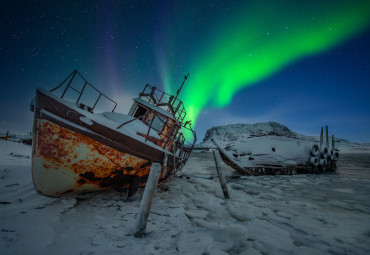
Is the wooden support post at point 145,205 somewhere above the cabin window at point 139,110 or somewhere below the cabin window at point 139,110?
below

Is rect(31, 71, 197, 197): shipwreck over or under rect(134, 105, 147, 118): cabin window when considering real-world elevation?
under

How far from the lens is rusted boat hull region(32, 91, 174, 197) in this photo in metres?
2.77

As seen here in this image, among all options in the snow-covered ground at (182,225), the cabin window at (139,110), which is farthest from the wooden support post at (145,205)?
the cabin window at (139,110)

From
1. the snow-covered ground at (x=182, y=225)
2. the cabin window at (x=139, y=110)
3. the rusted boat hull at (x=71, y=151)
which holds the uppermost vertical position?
the cabin window at (x=139, y=110)

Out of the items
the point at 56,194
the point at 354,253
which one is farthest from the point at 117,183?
the point at 354,253

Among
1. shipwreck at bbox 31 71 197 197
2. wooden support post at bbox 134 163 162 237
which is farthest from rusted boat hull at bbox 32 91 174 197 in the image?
wooden support post at bbox 134 163 162 237

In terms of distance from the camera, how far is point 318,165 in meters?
9.70

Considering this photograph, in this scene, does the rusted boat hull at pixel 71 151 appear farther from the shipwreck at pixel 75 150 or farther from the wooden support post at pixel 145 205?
the wooden support post at pixel 145 205

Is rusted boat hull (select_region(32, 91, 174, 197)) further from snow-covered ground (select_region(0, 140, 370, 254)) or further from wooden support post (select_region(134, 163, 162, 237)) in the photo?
wooden support post (select_region(134, 163, 162, 237))

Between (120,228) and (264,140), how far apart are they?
377 inches

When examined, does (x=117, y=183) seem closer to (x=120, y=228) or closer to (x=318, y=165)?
(x=120, y=228)

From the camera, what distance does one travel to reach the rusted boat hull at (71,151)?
9.09ft

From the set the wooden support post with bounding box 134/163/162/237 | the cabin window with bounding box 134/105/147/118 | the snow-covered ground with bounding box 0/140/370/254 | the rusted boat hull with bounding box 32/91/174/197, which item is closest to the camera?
the snow-covered ground with bounding box 0/140/370/254

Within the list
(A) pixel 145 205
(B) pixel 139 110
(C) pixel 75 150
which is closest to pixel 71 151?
(C) pixel 75 150
